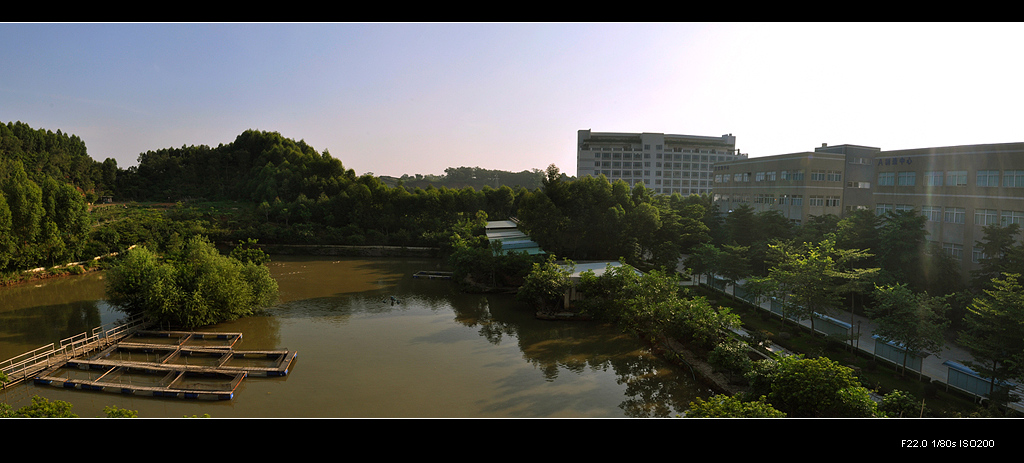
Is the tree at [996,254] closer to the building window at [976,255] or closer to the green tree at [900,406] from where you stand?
the building window at [976,255]

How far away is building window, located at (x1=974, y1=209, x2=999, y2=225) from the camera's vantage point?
1145 centimetres

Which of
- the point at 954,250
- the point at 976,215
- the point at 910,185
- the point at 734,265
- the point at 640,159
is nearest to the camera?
the point at 976,215

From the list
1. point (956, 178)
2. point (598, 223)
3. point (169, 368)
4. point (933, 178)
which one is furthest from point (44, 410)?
point (933, 178)

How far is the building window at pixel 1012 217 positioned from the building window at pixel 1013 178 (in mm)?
625

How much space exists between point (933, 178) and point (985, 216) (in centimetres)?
209

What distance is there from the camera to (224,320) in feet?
39.2

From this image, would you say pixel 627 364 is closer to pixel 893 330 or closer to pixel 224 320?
pixel 893 330

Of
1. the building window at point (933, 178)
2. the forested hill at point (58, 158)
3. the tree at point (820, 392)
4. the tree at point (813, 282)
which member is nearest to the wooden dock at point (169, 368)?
the tree at point (820, 392)

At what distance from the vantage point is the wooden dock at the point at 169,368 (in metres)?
8.18

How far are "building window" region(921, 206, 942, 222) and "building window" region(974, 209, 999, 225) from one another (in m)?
0.93

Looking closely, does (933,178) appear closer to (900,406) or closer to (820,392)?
(900,406)

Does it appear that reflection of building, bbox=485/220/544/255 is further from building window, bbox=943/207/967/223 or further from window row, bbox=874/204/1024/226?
building window, bbox=943/207/967/223

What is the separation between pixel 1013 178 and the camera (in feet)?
36.9

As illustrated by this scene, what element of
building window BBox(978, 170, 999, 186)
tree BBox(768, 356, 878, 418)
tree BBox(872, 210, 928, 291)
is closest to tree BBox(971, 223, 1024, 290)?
tree BBox(872, 210, 928, 291)
